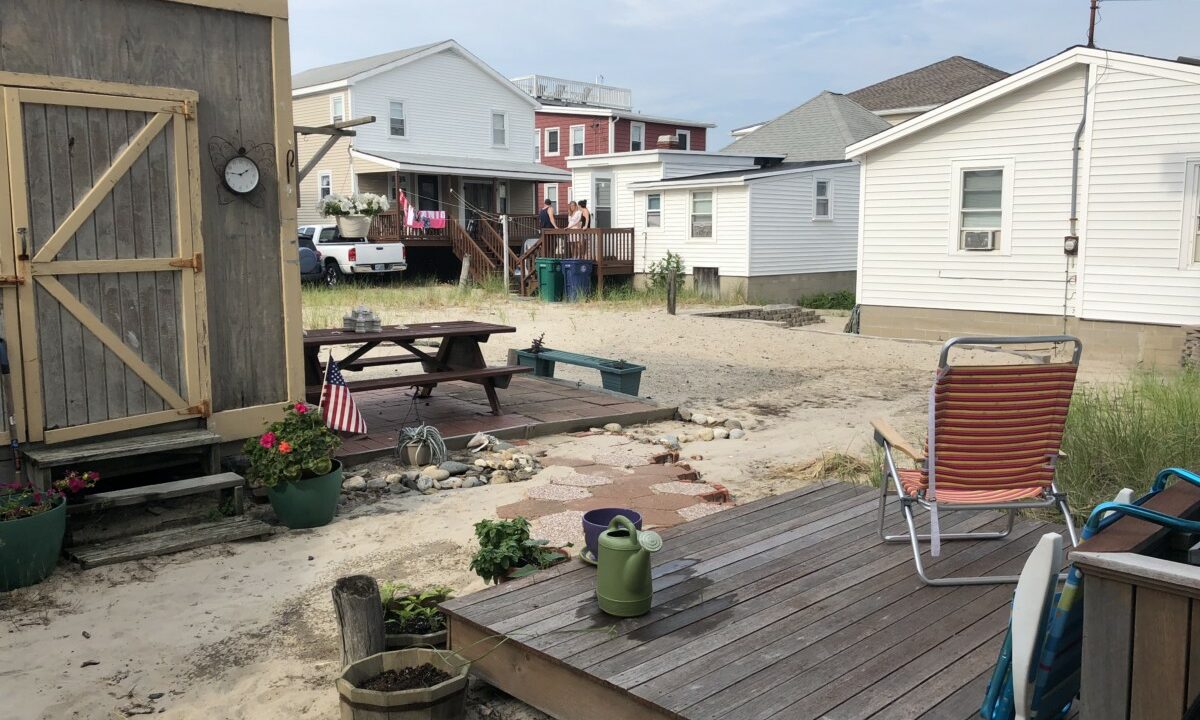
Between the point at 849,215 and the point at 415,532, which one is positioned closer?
the point at 415,532

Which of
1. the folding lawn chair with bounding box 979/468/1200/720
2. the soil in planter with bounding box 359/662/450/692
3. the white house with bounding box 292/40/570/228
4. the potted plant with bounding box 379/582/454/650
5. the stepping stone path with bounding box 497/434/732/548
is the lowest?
the stepping stone path with bounding box 497/434/732/548

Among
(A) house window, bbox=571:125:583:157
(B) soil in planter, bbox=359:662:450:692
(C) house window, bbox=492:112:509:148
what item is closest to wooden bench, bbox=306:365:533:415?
(B) soil in planter, bbox=359:662:450:692

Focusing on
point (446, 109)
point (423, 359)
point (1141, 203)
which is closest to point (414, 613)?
point (423, 359)

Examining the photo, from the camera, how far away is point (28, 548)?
4812 millimetres

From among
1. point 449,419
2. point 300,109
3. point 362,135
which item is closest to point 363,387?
point 449,419

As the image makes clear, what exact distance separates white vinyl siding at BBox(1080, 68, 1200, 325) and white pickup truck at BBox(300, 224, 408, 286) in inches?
612

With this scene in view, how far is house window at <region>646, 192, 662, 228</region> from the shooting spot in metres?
23.4

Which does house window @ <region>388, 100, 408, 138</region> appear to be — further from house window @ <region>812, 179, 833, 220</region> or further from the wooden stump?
the wooden stump

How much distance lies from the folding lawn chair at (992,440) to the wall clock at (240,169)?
4536mm

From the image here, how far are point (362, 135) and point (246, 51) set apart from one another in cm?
2271

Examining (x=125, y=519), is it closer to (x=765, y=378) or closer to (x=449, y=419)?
(x=449, y=419)

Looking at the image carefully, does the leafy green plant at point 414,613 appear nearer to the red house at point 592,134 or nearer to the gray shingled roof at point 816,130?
the gray shingled roof at point 816,130

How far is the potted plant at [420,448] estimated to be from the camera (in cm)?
710

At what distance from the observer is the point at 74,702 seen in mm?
3670
